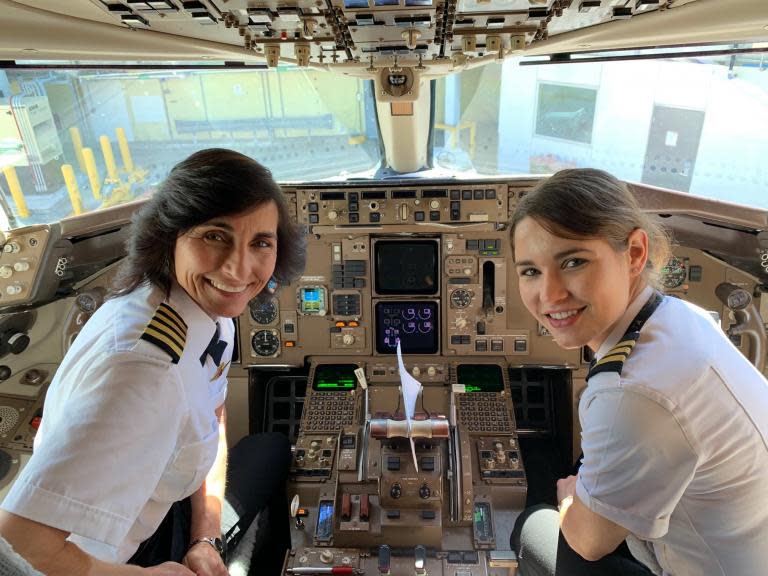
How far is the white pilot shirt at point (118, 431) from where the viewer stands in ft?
3.27

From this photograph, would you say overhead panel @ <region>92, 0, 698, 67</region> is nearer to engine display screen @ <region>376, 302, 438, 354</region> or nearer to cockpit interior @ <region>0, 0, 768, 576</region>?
cockpit interior @ <region>0, 0, 768, 576</region>

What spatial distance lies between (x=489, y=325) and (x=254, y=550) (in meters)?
1.72

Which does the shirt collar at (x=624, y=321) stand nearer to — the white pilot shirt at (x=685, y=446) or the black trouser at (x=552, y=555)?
the white pilot shirt at (x=685, y=446)

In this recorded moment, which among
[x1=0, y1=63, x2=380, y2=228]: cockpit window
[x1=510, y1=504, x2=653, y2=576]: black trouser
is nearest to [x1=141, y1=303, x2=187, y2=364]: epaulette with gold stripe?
[x1=510, y1=504, x2=653, y2=576]: black trouser

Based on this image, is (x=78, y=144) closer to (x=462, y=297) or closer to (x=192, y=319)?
(x=462, y=297)

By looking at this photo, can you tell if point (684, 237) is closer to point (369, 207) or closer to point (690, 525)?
point (369, 207)

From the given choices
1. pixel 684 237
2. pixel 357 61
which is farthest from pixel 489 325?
pixel 357 61

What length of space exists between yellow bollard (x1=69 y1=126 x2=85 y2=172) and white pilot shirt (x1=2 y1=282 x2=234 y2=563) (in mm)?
2491

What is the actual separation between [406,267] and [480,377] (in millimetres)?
742

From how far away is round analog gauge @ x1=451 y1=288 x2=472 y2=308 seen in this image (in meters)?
3.23

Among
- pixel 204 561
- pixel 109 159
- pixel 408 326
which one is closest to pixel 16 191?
pixel 109 159

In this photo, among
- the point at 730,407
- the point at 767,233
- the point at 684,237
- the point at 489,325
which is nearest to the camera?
the point at 730,407

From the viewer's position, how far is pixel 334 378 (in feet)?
10.7

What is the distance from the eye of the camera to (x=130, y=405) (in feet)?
3.52
